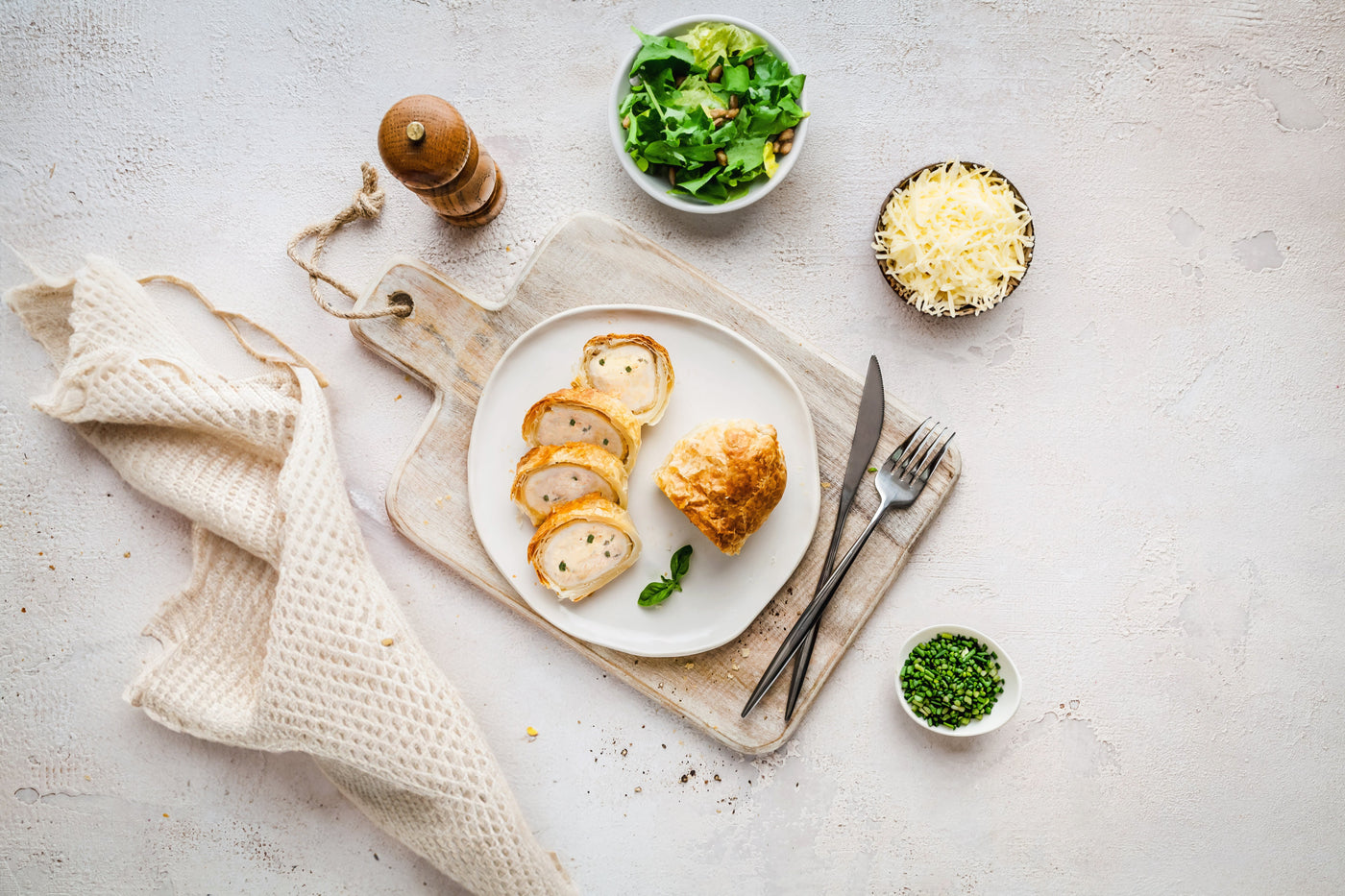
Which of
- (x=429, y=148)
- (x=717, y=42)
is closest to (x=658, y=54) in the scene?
(x=717, y=42)

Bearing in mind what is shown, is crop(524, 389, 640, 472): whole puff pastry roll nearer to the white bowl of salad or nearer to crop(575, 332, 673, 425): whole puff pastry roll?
crop(575, 332, 673, 425): whole puff pastry roll

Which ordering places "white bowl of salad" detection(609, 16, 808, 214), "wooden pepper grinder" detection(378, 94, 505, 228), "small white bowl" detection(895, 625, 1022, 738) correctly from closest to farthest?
1. "wooden pepper grinder" detection(378, 94, 505, 228)
2. "white bowl of salad" detection(609, 16, 808, 214)
3. "small white bowl" detection(895, 625, 1022, 738)

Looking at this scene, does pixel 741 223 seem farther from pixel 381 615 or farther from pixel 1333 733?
pixel 1333 733

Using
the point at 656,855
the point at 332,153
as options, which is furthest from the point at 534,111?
the point at 656,855

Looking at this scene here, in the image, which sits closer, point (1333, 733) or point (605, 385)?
point (605, 385)

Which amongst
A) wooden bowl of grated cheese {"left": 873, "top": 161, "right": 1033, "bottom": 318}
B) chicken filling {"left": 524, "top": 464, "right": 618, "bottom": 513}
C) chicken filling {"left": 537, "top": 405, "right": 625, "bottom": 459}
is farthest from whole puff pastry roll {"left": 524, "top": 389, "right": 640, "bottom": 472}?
wooden bowl of grated cheese {"left": 873, "top": 161, "right": 1033, "bottom": 318}

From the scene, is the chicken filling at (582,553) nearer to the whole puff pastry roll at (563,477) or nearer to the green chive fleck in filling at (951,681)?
the whole puff pastry roll at (563,477)

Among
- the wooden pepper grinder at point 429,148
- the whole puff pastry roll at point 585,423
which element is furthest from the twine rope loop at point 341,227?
the whole puff pastry roll at point 585,423
